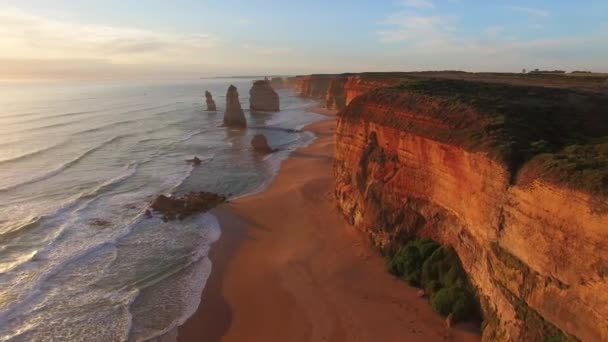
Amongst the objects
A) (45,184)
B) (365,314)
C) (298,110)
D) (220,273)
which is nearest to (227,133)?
(45,184)

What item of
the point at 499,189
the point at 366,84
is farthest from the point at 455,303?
the point at 366,84

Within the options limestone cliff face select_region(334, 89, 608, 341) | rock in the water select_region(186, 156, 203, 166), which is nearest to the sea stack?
rock in the water select_region(186, 156, 203, 166)

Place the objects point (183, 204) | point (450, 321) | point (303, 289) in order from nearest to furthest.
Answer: point (450, 321)
point (303, 289)
point (183, 204)

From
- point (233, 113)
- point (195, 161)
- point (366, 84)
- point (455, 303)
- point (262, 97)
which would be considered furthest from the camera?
point (262, 97)

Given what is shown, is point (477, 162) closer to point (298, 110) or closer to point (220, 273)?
point (220, 273)

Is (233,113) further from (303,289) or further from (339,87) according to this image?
(303,289)

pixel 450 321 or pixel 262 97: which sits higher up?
pixel 450 321
